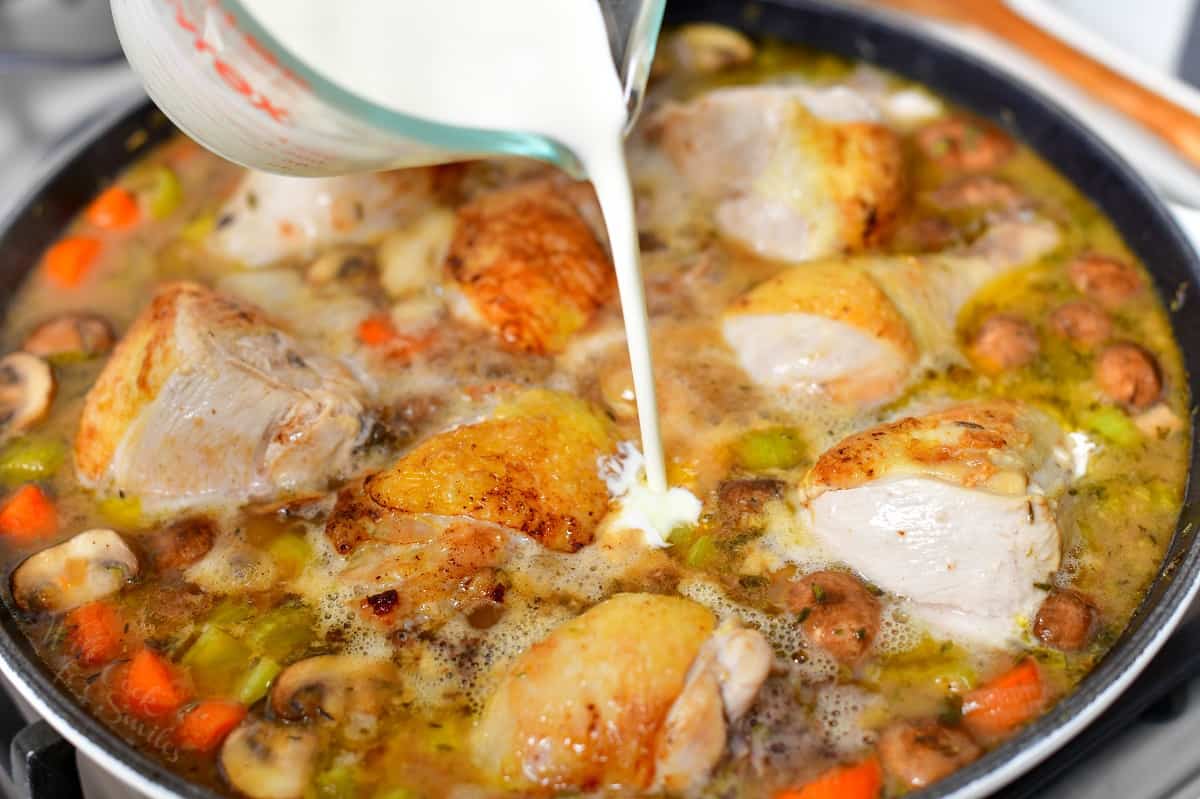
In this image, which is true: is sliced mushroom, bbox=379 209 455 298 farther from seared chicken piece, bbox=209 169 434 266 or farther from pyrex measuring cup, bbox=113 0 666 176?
pyrex measuring cup, bbox=113 0 666 176

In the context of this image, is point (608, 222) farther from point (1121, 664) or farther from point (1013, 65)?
point (1013, 65)

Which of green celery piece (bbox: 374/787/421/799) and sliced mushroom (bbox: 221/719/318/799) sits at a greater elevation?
sliced mushroom (bbox: 221/719/318/799)

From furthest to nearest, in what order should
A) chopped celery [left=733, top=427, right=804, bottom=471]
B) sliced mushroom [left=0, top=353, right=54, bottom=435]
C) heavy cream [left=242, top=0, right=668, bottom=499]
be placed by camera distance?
sliced mushroom [left=0, top=353, right=54, bottom=435] < chopped celery [left=733, top=427, right=804, bottom=471] < heavy cream [left=242, top=0, right=668, bottom=499]

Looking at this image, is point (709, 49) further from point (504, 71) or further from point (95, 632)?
point (95, 632)

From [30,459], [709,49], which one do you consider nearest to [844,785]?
[30,459]

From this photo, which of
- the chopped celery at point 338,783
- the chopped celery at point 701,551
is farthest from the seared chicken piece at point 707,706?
the chopped celery at point 338,783

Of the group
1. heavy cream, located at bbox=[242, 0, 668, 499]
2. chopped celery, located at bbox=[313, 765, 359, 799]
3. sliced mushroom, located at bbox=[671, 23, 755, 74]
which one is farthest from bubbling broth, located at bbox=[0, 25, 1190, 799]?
sliced mushroom, located at bbox=[671, 23, 755, 74]

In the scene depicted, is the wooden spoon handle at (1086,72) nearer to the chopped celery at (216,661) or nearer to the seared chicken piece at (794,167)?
the seared chicken piece at (794,167)
